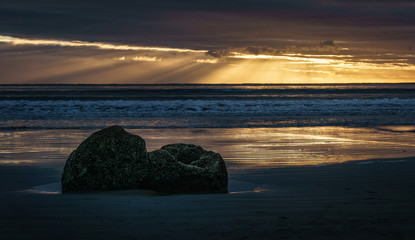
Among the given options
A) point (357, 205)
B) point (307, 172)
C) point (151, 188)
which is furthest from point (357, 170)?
point (151, 188)

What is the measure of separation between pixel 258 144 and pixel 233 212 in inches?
273

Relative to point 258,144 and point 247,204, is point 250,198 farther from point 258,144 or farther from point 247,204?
point 258,144

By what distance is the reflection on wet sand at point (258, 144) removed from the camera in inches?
355

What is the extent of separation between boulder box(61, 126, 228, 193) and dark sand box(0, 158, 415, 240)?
0.69ft

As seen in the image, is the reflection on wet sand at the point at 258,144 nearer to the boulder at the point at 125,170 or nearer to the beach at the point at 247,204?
the beach at the point at 247,204

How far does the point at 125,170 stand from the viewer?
583 centimetres

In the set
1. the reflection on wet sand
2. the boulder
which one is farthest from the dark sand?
the reflection on wet sand

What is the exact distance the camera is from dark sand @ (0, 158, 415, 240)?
390cm

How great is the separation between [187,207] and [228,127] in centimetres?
1177

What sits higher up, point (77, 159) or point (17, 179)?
point (77, 159)

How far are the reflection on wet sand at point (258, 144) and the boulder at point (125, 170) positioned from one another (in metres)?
2.33

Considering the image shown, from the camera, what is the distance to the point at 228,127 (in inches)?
653

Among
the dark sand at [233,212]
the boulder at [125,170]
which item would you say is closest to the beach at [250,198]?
the dark sand at [233,212]

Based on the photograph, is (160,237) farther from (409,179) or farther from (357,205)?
(409,179)
